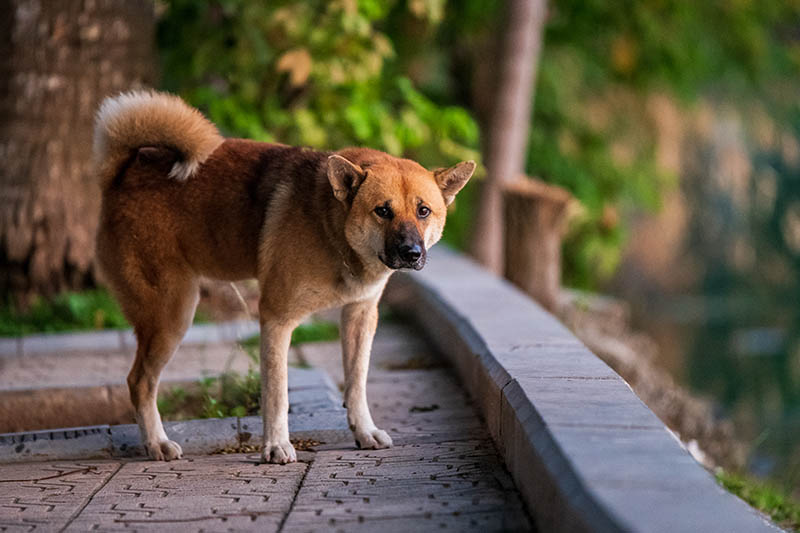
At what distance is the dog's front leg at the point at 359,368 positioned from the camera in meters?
4.84

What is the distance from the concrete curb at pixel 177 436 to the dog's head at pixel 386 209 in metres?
1.03

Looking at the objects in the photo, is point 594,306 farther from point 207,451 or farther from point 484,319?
point 207,451

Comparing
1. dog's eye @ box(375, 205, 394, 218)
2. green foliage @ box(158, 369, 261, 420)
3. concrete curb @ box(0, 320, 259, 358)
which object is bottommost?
concrete curb @ box(0, 320, 259, 358)

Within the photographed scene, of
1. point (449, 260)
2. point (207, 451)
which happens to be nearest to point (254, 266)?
point (207, 451)

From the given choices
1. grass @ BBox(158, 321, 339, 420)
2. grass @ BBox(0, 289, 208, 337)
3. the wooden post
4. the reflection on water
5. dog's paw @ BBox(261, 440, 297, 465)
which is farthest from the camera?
the reflection on water

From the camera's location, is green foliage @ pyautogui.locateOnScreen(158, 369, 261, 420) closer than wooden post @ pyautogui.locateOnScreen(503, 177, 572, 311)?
Yes

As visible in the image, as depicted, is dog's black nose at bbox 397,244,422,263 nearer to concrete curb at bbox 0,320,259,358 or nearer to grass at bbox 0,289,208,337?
concrete curb at bbox 0,320,259,358

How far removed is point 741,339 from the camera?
17.8 meters

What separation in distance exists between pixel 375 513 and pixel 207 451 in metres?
1.46

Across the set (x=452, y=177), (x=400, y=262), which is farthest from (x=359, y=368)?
(x=452, y=177)

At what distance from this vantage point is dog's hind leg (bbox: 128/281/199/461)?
A: 15.7 ft

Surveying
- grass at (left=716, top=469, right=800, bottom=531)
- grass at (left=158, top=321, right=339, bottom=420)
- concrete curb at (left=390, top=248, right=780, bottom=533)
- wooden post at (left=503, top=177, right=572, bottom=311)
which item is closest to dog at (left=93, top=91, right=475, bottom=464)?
grass at (left=158, top=321, right=339, bottom=420)

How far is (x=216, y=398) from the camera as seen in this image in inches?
223

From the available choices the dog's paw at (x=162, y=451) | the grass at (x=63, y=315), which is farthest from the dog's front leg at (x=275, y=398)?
the grass at (x=63, y=315)
